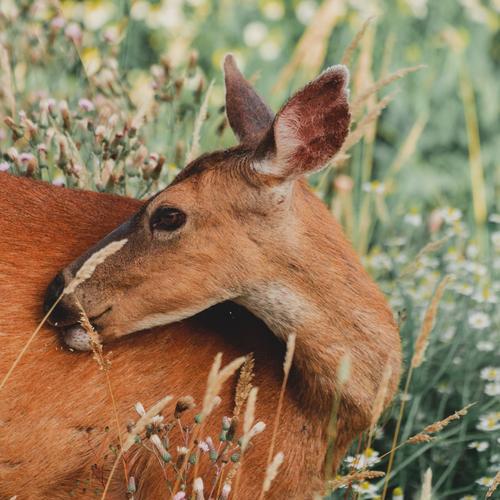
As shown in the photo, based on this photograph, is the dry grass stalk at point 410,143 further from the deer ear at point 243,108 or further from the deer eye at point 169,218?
the deer eye at point 169,218

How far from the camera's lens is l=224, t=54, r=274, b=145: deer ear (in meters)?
3.73

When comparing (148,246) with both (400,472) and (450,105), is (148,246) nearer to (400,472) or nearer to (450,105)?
(400,472)

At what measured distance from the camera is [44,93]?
501 centimetres

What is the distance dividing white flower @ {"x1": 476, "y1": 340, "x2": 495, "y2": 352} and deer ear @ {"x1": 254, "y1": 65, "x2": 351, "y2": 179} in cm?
147

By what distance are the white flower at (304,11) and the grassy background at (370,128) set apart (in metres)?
0.01

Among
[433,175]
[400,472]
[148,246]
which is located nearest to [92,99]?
[148,246]

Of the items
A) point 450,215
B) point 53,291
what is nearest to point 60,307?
point 53,291

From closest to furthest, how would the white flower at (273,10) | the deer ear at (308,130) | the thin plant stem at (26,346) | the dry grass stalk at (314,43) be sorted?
the thin plant stem at (26,346), the deer ear at (308,130), the dry grass stalk at (314,43), the white flower at (273,10)

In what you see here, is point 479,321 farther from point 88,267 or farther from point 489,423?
point 88,267

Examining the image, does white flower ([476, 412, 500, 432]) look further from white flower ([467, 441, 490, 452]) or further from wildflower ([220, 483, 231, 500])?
wildflower ([220, 483, 231, 500])

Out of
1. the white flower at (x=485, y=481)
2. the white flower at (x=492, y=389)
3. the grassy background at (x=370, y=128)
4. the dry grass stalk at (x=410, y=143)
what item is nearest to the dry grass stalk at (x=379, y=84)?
the grassy background at (x=370, y=128)

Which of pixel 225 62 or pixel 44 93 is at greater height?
pixel 44 93

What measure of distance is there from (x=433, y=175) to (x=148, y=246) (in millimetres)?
3790

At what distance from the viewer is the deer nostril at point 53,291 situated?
3254 millimetres
